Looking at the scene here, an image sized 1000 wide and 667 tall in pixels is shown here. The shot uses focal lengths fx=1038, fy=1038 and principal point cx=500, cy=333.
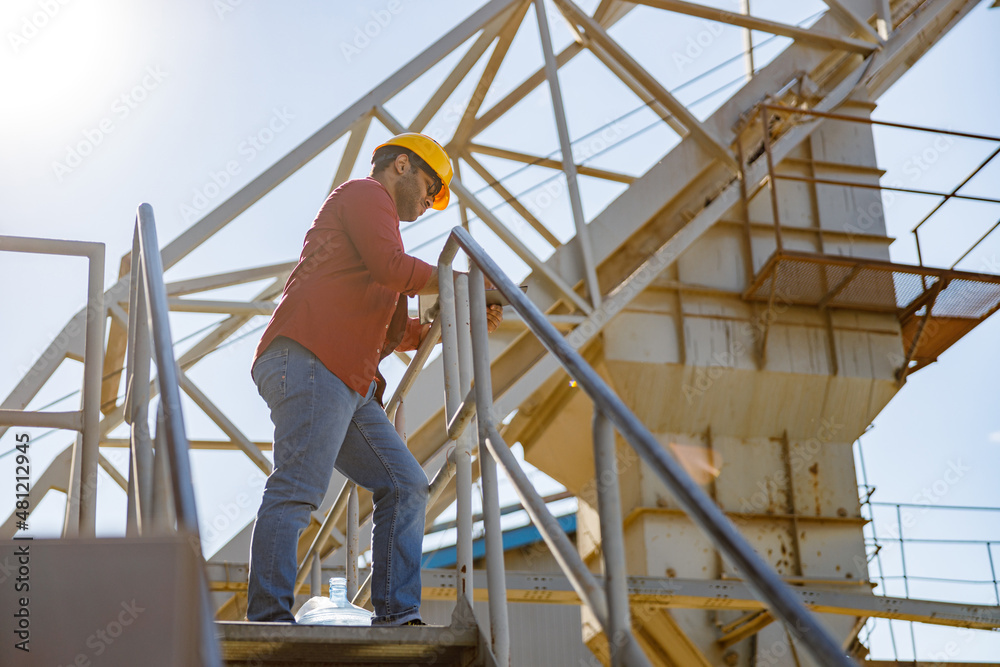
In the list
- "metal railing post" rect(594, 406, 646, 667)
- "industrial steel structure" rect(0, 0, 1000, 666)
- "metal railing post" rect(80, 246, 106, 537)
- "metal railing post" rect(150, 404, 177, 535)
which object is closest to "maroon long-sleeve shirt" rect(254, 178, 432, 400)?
"metal railing post" rect(150, 404, 177, 535)

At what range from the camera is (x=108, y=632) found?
106 inches

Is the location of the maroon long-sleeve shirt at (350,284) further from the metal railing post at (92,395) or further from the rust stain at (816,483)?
the rust stain at (816,483)

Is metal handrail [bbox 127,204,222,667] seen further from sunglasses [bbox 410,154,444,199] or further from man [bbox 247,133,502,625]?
sunglasses [bbox 410,154,444,199]

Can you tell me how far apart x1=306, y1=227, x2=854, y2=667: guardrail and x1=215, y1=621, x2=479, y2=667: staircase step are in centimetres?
18

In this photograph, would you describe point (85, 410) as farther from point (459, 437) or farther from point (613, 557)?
point (613, 557)

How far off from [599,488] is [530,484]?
0.57m

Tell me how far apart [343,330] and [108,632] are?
1.37 metres

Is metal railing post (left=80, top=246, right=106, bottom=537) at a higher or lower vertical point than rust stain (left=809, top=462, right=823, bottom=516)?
lower

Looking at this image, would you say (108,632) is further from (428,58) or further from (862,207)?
(862,207)

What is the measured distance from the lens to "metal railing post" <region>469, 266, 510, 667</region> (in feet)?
10.0

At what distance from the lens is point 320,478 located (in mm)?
3514

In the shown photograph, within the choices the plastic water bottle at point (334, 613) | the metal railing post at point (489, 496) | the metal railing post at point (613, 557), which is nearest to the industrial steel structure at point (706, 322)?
the plastic water bottle at point (334, 613)

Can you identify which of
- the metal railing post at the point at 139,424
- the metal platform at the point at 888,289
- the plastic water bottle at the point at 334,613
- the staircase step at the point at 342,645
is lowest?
the staircase step at the point at 342,645

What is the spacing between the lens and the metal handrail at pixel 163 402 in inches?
80.4
